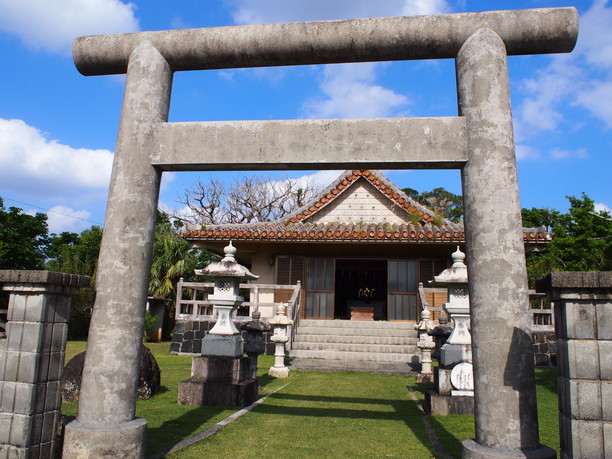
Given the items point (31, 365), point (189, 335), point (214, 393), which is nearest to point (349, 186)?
point (189, 335)

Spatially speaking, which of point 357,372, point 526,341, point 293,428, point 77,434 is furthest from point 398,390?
point 77,434

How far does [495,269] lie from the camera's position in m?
3.80

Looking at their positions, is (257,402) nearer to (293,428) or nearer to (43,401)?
(293,428)

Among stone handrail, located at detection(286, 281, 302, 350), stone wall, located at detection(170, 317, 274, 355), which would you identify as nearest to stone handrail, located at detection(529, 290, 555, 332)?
stone handrail, located at detection(286, 281, 302, 350)

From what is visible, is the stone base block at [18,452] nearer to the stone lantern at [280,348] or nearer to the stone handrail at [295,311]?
the stone lantern at [280,348]

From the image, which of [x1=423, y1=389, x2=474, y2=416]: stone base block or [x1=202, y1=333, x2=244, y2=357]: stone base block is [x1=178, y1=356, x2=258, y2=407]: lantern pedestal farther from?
[x1=423, y1=389, x2=474, y2=416]: stone base block

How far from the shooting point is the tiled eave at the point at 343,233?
44.5ft

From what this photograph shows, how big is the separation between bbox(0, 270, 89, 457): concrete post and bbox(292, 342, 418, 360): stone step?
935 cm

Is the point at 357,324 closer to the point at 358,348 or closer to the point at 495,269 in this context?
the point at 358,348

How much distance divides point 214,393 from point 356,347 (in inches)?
248

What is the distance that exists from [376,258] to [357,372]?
5.05m

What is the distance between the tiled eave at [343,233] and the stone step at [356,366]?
3.71 meters

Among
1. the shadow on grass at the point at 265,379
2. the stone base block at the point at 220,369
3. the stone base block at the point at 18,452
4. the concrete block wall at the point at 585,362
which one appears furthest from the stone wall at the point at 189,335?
the concrete block wall at the point at 585,362

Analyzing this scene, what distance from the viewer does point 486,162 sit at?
3.96 metres
